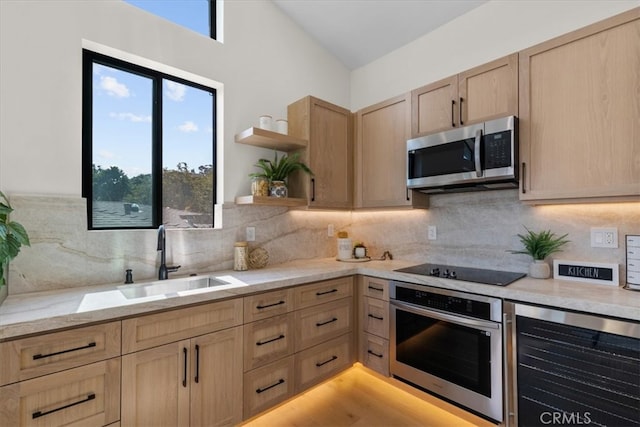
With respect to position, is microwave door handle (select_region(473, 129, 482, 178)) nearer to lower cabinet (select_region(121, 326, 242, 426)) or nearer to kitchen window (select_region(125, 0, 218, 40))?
lower cabinet (select_region(121, 326, 242, 426))

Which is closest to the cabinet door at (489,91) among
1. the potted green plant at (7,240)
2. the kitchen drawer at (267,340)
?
the kitchen drawer at (267,340)

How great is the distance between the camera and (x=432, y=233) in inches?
102

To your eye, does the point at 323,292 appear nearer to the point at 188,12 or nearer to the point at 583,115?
the point at 583,115

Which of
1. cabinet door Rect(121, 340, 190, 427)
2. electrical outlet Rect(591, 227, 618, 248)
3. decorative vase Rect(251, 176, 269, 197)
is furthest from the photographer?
decorative vase Rect(251, 176, 269, 197)

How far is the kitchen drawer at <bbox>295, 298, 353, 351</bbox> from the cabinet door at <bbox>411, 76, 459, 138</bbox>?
1457 mm

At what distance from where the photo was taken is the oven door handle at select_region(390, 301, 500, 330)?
1673 millimetres

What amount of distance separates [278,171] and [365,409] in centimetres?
184

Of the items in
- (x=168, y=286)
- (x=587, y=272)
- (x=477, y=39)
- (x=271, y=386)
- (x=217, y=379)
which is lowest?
(x=271, y=386)

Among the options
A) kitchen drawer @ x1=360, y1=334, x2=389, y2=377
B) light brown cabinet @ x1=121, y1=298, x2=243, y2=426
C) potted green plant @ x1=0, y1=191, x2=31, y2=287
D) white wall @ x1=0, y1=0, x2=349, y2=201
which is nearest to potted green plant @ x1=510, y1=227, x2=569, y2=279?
kitchen drawer @ x1=360, y1=334, x2=389, y2=377

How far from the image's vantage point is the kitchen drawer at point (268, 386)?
5.70ft

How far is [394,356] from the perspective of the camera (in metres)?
2.11

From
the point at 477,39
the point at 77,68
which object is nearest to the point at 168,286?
the point at 77,68

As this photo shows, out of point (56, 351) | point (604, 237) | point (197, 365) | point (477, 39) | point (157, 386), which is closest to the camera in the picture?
point (56, 351)

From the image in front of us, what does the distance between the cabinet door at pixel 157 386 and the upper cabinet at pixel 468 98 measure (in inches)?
85.7
